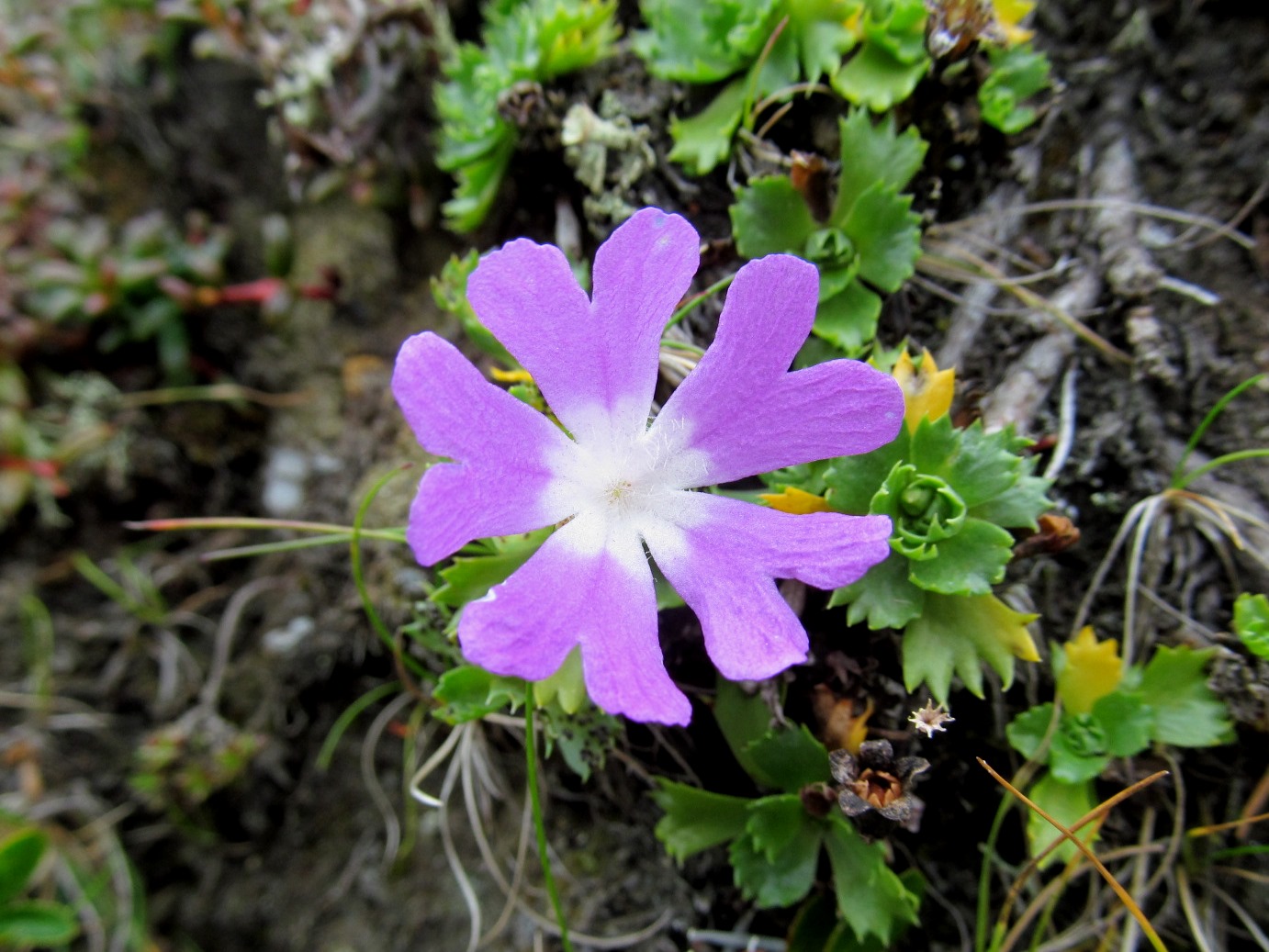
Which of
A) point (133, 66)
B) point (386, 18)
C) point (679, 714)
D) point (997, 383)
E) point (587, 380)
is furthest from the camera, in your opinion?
point (133, 66)

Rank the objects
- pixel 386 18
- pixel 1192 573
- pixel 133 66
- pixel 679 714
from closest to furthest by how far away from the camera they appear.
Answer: pixel 679 714
pixel 1192 573
pixel 386 18
pixel 133 66

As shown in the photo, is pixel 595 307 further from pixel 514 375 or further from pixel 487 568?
pixel 487 568

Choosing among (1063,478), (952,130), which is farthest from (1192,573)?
(952,130)

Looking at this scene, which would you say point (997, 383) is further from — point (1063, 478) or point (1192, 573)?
point (1192, 573)

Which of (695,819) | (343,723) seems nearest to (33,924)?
(343,723)

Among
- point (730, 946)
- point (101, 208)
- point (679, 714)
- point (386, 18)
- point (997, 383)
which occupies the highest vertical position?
point (386, 18)

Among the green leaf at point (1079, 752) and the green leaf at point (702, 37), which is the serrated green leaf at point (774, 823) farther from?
the green leaf at point (702, 37)
